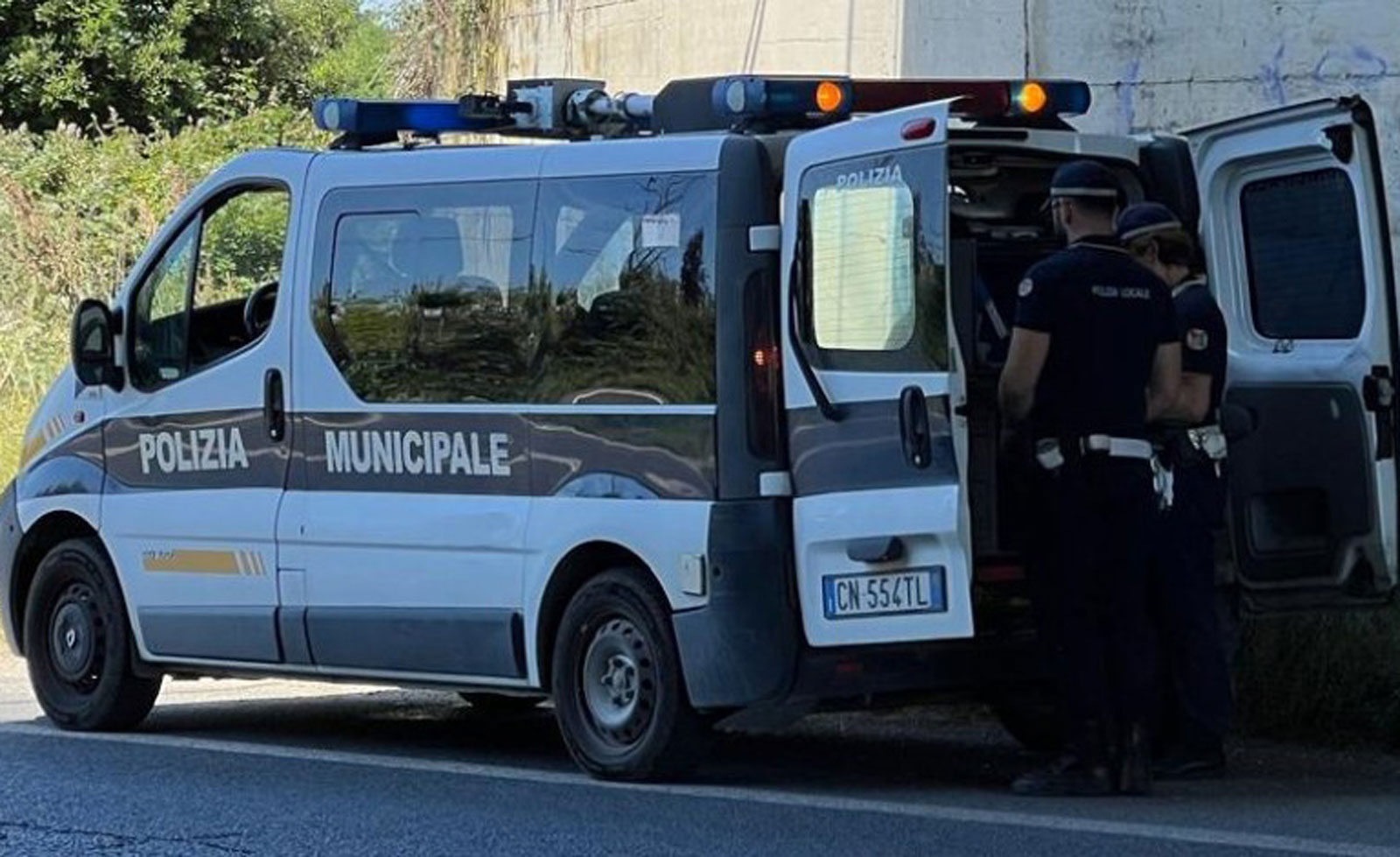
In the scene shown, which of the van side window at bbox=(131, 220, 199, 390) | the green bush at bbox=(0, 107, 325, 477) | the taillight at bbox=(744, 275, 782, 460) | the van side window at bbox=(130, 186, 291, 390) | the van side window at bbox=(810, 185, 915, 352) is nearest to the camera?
the van side window at bbox=(810, 185, 915, 352)

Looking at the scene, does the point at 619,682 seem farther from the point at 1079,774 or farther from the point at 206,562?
the point at 206,562

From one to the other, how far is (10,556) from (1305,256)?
16.9 feet

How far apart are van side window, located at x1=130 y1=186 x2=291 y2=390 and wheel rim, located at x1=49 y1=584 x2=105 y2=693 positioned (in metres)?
0.89

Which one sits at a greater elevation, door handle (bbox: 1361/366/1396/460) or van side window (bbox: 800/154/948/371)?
van side window (bbox: 800/154/948/371)

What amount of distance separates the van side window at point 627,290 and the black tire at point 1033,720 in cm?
170

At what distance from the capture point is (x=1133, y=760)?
8203 mm

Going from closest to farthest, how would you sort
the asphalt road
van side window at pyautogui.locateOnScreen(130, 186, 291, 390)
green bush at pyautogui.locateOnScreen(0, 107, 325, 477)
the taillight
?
1. the asphalt road
2. the taillight
3. van side window at pyautogui.locateOnScreen(130, 186, 291, 390)
4. green bush at pyautogui.locateOnScreen(0, 107, 325, 477)

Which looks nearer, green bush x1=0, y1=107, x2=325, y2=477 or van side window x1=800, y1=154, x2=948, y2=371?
van side window x1=800, y1=154, x2=948, y2=371

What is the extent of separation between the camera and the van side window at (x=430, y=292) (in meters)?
8.97

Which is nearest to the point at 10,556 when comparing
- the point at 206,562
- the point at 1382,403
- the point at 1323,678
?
the point at 206,562

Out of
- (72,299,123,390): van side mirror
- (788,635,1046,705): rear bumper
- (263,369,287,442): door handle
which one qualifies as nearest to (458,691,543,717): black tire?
(263,369,287,442): door handle

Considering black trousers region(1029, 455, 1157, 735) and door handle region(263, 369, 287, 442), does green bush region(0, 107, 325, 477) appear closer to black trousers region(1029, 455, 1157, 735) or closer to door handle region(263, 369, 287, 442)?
door handle region(263, 369, 287, 442)

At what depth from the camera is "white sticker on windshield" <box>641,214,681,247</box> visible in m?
8.48

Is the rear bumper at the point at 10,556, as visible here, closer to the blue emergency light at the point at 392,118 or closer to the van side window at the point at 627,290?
the blue emergency light at the point at 392,118
